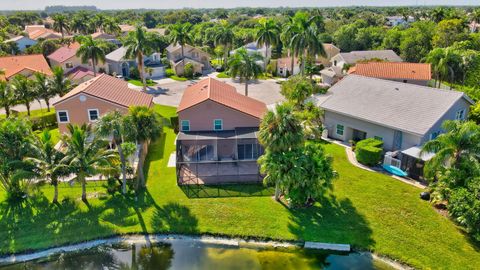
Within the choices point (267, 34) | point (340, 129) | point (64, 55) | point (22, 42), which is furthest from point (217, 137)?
point (22, 42)

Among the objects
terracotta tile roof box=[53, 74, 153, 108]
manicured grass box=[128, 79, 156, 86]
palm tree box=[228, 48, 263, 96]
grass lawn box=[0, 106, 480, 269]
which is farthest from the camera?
manicured grass box=[128, 79, 156, 86]

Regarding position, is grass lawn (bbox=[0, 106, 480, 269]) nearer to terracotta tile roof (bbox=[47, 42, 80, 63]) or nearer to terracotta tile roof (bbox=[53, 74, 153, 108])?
terracotta tile roof (bbox=[53, 74, 153, 108])

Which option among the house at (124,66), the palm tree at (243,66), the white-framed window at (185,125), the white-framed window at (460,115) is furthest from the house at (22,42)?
the white-framed window at (460,115)

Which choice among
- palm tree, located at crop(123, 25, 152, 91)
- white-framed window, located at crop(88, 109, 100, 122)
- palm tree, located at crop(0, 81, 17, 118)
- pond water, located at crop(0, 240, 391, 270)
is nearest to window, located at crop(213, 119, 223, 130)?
white-framed window, located at crop(88, 109, 100, 122)

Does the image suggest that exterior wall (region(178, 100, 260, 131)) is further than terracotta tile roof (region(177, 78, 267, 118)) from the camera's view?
No

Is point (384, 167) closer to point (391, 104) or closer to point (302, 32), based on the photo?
point (391, 104)

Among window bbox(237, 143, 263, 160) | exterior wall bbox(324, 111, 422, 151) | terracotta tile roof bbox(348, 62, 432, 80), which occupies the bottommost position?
window bbox(237, 143, 263, 160)

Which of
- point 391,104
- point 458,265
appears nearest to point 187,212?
point 458,265
